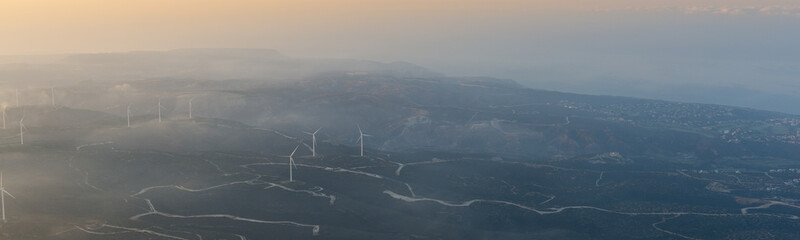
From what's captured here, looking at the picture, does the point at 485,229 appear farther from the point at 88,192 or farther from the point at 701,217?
the point at 88,192

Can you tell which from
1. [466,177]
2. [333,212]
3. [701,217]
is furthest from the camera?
[466,177]

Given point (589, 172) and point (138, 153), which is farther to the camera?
point (589, 172)

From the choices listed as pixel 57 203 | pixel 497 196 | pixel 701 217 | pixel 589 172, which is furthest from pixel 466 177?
pixel 57 203

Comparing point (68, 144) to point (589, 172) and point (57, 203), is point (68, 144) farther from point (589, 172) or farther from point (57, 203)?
point (589, 172)

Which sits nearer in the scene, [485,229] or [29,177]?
[485,229]

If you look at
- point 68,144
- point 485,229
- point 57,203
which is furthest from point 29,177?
point 485,229

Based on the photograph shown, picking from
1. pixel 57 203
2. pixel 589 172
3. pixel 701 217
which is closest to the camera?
pixel 57 203

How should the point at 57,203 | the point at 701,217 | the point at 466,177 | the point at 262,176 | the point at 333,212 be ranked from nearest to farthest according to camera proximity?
the point at 57,203
the point at 333,212
the point at 701,217
the point at 262,176
the point at 466,177

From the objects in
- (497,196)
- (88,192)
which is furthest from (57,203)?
(497,196)

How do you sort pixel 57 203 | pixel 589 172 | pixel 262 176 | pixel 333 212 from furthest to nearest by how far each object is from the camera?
pixel 589 172 < pixel 262 176 < pixel 333 212 < pixel 57 203
